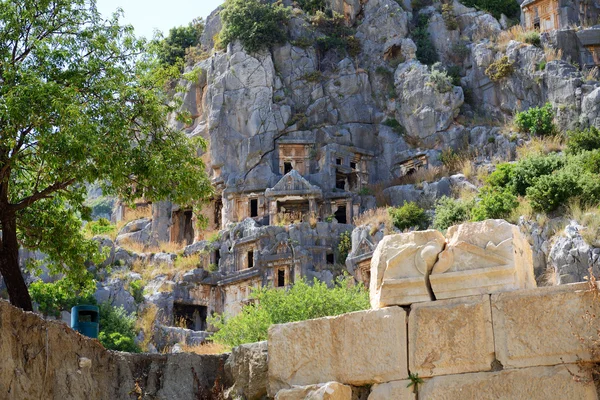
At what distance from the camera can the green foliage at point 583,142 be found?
36188 millimetres

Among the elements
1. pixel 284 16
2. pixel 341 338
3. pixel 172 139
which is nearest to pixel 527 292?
pixel 341 338

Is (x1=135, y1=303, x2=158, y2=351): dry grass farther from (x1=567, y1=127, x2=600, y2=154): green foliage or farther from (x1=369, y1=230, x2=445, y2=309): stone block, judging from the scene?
(x1=369, y1=230, x2=445, y2=309): stone block

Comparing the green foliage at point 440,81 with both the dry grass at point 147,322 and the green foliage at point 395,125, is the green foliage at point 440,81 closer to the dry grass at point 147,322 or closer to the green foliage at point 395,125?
the green foliage at point 395,125

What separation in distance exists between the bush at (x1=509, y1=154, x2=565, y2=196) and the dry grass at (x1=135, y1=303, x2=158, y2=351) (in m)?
14.4

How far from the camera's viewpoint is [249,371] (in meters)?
7.85

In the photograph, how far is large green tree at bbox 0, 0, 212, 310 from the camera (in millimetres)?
10922

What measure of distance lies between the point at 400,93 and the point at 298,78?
19.4 ft

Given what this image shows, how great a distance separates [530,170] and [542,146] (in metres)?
5.92

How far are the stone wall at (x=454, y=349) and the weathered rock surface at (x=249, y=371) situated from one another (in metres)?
0.34

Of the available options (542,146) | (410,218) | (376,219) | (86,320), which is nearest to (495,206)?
(410,218)

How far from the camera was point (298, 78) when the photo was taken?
4862 cm

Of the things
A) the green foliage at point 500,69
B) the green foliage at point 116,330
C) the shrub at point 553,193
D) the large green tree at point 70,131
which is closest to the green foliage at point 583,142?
the shrub at point 553,193

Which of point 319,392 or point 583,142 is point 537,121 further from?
point 319,392

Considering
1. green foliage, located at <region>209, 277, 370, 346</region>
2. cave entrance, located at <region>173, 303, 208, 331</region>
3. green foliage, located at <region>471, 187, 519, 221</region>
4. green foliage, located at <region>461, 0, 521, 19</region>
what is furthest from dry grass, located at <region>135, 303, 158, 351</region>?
green foliage, located at <region>461, 0, 521, 19</region>
